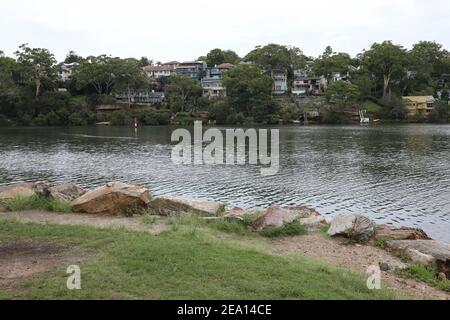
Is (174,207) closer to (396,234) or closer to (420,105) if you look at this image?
(396,234)

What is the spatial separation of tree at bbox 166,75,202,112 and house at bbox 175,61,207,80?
24273 millimetres

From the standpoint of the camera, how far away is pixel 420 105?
118m

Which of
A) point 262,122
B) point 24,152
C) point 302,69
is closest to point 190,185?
point 24,152

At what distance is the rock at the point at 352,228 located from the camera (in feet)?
45.8

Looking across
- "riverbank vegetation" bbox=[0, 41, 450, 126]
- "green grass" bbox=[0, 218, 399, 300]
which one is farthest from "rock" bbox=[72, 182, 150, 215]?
"riverbank vegetation" bbox=[0, 41, 450, 126]

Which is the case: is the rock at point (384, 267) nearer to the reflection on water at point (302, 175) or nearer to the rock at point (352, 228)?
the rock at point (352, 228)

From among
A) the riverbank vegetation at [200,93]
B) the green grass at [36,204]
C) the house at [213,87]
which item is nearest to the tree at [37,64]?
the riverbank vegetation at [200,93]

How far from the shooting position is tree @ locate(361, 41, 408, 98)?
392 ft

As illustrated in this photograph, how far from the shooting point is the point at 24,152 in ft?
158

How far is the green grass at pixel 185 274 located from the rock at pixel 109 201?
3.62 meters

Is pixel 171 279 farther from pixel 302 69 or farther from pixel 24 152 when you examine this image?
pixel 302 69

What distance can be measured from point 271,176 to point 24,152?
1140 inches

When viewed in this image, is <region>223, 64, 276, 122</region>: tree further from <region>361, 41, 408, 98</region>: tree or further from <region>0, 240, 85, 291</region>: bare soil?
<region>0, 240, 85, 291</region>: bare soil

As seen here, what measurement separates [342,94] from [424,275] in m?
108
